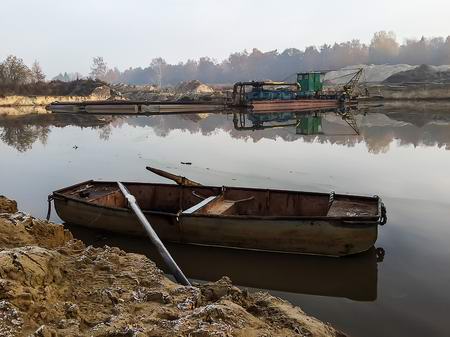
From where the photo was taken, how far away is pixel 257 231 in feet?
27.2

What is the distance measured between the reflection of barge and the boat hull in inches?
1433

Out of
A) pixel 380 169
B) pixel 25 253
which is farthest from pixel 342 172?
pixel 25 253

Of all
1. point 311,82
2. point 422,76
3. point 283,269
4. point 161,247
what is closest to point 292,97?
point 311,82

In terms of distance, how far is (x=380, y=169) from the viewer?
625 inches

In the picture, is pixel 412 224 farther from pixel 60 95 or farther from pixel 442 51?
pixel 442 51

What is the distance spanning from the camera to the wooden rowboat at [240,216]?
26.0 ft

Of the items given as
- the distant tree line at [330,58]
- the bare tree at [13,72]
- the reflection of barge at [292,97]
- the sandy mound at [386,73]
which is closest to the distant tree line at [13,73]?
the bare tree at [13,72]

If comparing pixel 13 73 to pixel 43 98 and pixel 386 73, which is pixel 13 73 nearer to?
pixel 43 98

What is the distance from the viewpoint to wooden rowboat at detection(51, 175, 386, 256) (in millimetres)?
7938

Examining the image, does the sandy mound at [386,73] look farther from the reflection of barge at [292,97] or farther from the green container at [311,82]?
the green container at [311,82]

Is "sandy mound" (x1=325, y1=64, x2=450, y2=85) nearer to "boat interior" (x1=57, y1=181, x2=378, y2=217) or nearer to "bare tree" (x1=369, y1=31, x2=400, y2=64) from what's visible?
"bare tree" (x1=369, y1=31, x2=400, y2=64)

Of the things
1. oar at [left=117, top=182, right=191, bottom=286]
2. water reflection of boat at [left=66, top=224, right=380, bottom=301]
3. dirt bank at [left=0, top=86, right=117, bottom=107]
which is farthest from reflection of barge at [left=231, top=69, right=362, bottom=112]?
water reflection of boat at [left=66, top=224, right=380, bottom=301]

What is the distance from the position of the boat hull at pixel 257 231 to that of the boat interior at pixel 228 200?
436mm

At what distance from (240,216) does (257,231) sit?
0.47m
